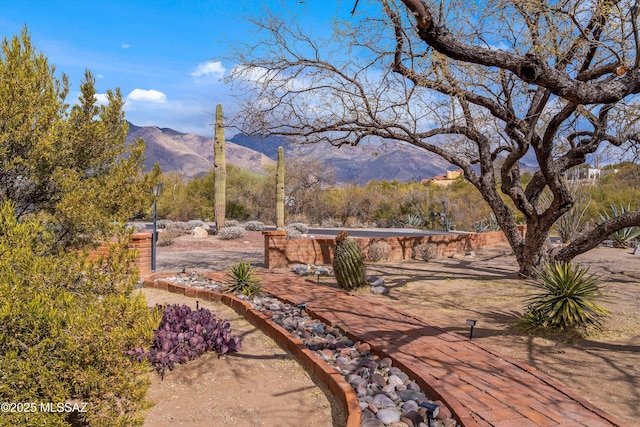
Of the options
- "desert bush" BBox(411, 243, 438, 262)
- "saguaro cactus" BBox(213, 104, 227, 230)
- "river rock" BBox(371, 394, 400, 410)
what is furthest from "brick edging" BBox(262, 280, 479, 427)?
"saguaro cactus" BBox(213, 104, 227, 230)

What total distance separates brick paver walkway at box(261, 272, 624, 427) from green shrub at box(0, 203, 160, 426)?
7.57ft

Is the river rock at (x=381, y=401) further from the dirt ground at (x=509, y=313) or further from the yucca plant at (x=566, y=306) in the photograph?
the yucca plant at (x=566, y=306)

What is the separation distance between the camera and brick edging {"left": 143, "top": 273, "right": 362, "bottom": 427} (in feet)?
11.8

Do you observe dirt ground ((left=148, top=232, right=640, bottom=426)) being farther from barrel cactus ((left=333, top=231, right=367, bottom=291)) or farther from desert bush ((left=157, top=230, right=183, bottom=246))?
desert bush ((left=157, top=230, right=183, bottom=246))

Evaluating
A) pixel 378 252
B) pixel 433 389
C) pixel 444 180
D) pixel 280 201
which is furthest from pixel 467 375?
pixel 444 180

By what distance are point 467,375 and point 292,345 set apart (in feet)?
5.76

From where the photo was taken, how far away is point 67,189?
12.1 ft

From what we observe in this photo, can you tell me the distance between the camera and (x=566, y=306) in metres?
5.79

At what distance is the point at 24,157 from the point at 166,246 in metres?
13.5

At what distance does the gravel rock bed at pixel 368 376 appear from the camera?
11.3ft

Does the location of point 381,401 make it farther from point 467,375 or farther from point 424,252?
point 424,252

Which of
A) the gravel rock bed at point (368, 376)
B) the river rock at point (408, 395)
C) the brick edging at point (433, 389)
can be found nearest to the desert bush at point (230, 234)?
the gravel rock bed at point (368, 376)

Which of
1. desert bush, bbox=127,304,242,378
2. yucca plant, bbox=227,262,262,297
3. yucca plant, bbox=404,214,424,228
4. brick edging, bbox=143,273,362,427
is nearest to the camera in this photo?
brick edging, bbox=143,273,362,427

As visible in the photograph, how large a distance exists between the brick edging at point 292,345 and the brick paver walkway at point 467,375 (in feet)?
2.32
